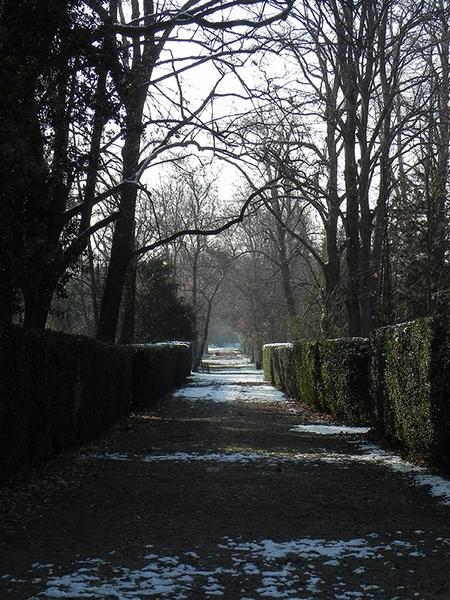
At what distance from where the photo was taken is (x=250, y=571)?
183 inches

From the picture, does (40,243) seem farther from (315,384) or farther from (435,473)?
(315,384)

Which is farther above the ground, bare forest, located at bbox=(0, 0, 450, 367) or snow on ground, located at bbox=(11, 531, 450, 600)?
bare forest, located at bbox=(0, 0, 450, 367)

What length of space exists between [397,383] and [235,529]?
472 centimetres

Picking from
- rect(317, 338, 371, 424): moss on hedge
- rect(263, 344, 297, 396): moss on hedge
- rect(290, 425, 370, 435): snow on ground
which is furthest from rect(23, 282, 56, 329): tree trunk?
rect(263, 344, 297, 396): moss on hedge

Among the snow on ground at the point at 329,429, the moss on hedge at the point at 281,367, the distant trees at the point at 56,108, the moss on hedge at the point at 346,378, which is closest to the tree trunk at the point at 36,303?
the distant trees at the point at 56,108

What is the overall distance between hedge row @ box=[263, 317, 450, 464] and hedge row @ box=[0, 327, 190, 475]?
15.1 feet

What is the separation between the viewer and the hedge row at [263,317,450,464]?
7.99 meters

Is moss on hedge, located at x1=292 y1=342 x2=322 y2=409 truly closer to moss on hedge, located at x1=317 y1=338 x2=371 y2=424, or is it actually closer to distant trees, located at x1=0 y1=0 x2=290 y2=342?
moss on hedge, located at x1=317 y1=338 x2=371 y2=424

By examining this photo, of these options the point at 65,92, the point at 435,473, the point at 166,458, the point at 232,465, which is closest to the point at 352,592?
the point at 435,473

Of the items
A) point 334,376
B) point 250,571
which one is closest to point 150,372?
point 334,376

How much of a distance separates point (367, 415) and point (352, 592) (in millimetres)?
9374

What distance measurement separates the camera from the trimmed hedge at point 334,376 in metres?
13.4

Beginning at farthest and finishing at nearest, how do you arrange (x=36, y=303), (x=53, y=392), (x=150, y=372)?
(x=150, y=372), (x=36, y=303), (x=53, y=392)

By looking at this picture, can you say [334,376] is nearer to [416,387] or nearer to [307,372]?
[307,372]
